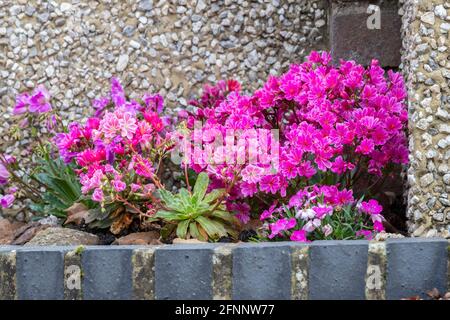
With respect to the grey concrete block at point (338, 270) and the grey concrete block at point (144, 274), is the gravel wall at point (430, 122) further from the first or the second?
the grey concrete block at point (144, 274)

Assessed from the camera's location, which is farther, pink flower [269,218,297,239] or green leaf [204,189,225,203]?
green leaf [204,189,225,203]

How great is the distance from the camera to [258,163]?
11.3 ft

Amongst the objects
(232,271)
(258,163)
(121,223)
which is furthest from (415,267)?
(121,223)

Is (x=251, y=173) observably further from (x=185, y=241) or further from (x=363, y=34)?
(x=363, y=34)

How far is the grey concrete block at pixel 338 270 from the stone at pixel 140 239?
74 cm

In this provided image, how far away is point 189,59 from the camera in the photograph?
14.4 ft

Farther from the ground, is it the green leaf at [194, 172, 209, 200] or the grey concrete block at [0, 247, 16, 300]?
the green leaf at [194, 172, 209, 200]

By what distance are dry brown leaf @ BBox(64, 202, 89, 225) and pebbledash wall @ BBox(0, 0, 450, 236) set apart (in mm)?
691

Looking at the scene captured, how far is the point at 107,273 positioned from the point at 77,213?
0.75 m

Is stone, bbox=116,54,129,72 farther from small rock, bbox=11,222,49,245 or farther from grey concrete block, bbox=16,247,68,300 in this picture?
grey concrete block, bbox=16,247,68,300

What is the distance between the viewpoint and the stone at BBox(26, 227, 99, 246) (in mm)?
3508

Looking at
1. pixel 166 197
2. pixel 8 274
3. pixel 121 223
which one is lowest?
pixel 8 274

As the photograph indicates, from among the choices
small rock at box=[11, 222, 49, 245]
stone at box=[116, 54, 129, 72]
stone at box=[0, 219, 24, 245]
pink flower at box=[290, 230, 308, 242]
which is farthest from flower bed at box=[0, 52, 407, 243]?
stone at box=[116, 54, 129, 72]
